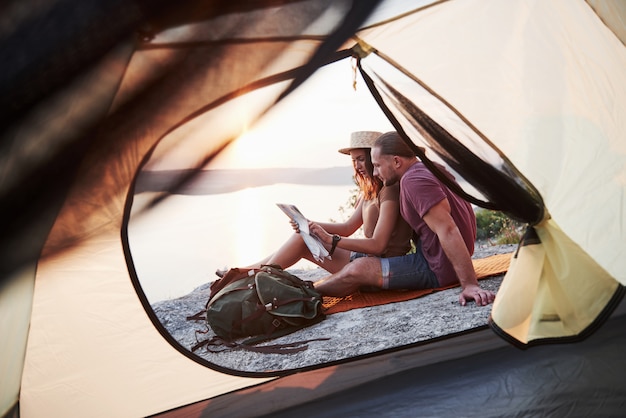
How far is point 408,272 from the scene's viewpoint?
122 inches

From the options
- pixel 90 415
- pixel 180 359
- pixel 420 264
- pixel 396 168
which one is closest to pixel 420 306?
pixel 420 264

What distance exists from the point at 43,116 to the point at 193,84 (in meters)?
0.39

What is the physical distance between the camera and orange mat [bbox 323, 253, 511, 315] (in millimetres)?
3014

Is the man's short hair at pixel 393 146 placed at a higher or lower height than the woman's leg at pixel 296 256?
higher

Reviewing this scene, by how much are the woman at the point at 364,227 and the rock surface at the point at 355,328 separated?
0.34m

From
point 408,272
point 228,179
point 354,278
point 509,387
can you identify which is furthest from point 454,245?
point 509,387

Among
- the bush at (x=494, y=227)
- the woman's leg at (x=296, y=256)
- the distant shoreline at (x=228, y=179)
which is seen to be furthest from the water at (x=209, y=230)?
the bush at (x=494, y=227)

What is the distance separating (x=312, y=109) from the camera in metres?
2.75

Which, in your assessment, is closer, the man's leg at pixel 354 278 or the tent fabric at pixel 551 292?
the tent fabric at pixel 551 292

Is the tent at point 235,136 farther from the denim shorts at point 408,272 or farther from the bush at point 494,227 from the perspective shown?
the bush at point 494,227

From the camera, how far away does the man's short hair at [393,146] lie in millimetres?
3129

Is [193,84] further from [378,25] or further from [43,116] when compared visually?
[378,25]

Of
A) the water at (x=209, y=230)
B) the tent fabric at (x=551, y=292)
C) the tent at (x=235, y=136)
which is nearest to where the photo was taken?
the tent at (x=235, y=136)

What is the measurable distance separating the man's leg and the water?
46 centimetres
